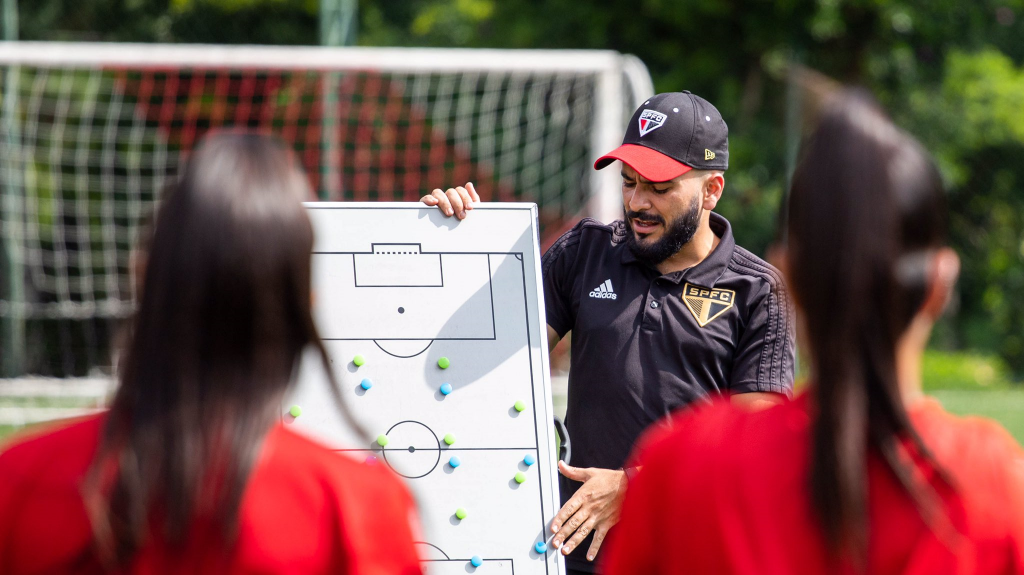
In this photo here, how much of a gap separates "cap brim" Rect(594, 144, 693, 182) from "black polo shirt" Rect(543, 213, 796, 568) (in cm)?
24

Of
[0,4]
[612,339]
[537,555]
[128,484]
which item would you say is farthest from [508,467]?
[0,4]

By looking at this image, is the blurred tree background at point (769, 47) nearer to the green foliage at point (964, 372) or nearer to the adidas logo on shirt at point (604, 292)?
the green foliage at point (964, 372)

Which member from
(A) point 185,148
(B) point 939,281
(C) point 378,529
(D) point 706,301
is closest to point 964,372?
(A) point 185,148

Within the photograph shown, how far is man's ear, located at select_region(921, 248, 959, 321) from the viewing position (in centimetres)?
125

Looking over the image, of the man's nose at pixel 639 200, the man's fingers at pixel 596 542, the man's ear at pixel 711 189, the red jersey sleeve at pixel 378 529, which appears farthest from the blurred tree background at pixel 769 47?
the red jersey sleeve at pixel 378 529

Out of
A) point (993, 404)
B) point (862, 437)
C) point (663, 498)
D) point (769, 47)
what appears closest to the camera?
point (862, 437)

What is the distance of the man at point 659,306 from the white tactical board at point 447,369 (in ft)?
0.44

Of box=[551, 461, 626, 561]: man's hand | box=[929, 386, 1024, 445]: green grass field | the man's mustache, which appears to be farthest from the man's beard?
box=[929, 386, 1024, 445]: green grass field

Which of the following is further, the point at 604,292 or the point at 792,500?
the point at 604,292

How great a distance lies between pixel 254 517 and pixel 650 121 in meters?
1.90

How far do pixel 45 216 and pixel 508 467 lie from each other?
9290 mm

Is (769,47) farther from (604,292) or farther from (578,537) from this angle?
(578,537)

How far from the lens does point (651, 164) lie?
9.11ft

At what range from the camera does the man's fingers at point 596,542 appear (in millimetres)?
2512
